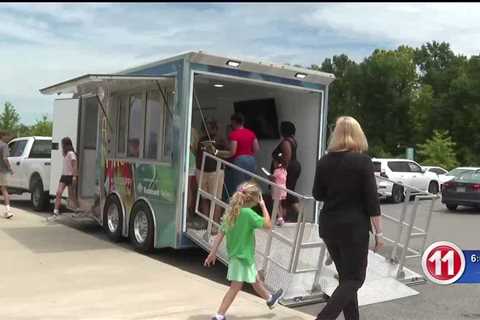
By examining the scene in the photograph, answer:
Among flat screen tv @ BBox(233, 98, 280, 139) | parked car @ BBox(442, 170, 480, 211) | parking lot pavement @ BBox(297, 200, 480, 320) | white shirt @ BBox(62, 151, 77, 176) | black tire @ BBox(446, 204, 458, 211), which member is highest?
flat screen tv @ BBox(233, 98, 280, 139)

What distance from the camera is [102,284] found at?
7203mm

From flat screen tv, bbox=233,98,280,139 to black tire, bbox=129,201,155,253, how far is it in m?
2.59

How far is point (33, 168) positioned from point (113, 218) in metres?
5.20

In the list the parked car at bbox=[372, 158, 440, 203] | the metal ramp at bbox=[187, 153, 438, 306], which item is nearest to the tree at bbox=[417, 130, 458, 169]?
the parked car at bbox=[372, 158, 440, 203]

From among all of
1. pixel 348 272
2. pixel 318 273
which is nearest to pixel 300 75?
pixel 318 273

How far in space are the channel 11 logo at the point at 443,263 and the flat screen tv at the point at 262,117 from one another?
16.2 ft

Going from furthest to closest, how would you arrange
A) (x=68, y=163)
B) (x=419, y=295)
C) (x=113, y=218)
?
(x=68, y=163) < (x=113, y=218) < (x=419, y=295)

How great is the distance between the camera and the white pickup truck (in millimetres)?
14328

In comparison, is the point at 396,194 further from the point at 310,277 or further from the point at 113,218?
the point at 310,277

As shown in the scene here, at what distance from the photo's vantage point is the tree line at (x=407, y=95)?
2280 inches

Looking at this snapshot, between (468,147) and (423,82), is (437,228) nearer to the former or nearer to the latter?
(468,147)

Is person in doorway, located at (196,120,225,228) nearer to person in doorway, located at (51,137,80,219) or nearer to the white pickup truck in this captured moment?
person in doorway, located at (51,137,80,219)

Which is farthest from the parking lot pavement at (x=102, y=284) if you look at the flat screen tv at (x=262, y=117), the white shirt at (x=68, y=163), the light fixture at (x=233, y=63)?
the light fixture at (x=233, y=63)

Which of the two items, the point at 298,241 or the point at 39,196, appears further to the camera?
the point at 39,196
